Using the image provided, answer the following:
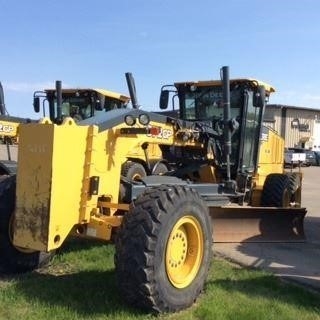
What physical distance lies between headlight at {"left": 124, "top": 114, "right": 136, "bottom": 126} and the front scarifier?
93 cm

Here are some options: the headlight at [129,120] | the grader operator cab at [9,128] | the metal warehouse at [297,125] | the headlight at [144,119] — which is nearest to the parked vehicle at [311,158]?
the metal warehouse at [297,125]

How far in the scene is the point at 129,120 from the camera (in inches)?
266

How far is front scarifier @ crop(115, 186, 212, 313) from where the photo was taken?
5.67m

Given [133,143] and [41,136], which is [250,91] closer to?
[133,143]

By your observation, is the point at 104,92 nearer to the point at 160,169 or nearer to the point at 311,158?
Result: the point at 160,169

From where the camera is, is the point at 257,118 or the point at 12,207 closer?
the point at 12,207

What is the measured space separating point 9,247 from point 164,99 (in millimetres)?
4783

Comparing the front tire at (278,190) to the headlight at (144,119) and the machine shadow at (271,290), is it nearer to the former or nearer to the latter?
the machine shadow at (271,290)

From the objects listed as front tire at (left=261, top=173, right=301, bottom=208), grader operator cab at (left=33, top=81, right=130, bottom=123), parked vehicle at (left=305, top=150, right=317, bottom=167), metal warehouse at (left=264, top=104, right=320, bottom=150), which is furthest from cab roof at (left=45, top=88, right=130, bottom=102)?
metal warehouse at (left=264, top=104, right=320, bottom=150)

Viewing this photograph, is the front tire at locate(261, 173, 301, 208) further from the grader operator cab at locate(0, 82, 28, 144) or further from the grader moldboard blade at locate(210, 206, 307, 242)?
the grader operator cab at locate(0, 82, 28, 144)

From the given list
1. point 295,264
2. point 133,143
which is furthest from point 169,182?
point 295,264

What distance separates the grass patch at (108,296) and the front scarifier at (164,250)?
0.20 m

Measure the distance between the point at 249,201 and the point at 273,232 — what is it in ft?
3.69

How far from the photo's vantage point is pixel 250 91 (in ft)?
35.1
